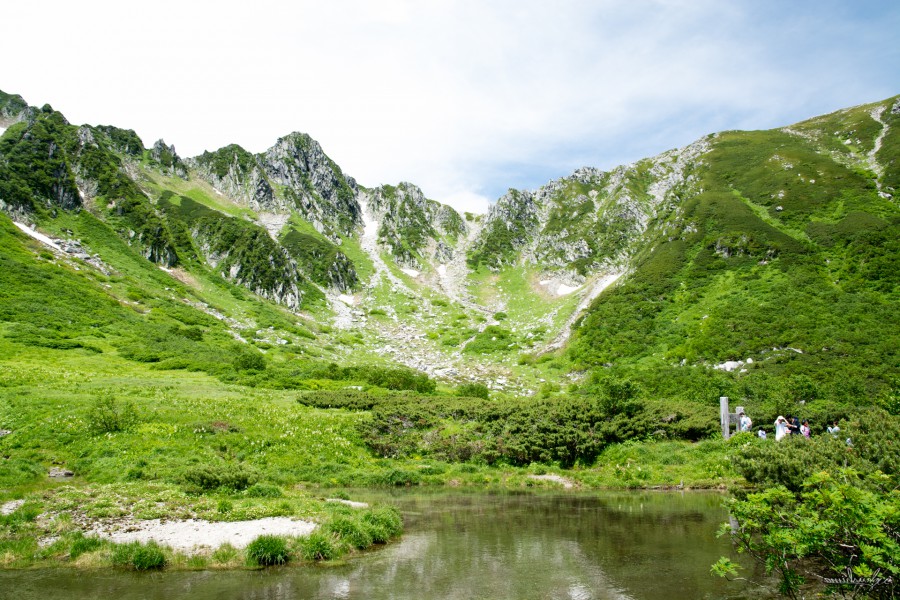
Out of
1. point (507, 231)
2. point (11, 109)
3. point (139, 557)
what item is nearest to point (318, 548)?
point (139, 557)

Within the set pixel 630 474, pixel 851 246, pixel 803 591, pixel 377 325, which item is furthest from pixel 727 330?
pixel 377 325

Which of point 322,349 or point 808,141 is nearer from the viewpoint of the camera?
point 322,349

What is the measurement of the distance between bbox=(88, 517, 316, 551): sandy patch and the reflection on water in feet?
4.99

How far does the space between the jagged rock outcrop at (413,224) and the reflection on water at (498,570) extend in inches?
4562

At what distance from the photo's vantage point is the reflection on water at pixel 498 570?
35.8ft

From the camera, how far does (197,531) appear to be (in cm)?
1430

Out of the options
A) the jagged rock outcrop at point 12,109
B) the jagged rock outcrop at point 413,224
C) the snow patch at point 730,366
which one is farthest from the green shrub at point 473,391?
the jagged rock outcrop at point 12,109

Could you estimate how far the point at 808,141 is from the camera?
105 m

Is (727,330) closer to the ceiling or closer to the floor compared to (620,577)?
closer to the ceiling

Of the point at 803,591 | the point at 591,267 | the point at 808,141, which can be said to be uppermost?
the point at 808,141

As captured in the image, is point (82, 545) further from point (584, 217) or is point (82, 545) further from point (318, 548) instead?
point (584, 217)

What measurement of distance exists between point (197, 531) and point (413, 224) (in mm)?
139735

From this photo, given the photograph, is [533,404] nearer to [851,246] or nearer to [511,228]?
[851,246]

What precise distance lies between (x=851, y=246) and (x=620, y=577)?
64.1 m
